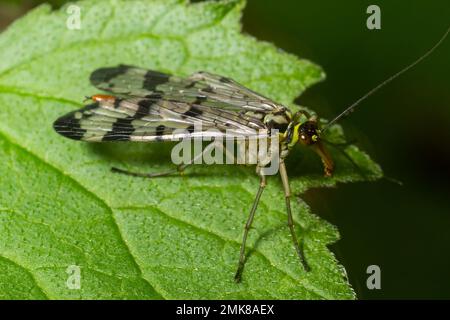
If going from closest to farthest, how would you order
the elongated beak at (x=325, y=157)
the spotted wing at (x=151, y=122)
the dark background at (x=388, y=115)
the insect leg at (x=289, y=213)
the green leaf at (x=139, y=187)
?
the green leaf at (x=139, y=187) < the insect leg at (x=289, y=213) < the spotted wing at (x=151, y=122) < the elongated beak at (x=325, y=157) < the dark background at (x=388, y=115)

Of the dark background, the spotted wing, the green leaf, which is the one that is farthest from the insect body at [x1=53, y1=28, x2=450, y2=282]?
the dark background

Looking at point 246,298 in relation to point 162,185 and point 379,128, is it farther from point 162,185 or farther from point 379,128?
point 379,128

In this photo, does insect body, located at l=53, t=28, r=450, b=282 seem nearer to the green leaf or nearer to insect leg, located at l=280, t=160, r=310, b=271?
insect leg, located at l=280, t=160, r=310, b=271

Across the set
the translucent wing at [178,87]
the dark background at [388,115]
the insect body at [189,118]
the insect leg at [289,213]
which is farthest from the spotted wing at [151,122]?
the dark background at [388,115]

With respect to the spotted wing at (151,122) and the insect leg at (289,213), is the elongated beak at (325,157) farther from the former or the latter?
the spotted wing at (151,122)

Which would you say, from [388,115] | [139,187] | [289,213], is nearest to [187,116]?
[139,187]

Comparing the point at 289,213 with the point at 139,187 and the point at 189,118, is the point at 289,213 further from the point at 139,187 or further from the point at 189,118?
the point at 139,187

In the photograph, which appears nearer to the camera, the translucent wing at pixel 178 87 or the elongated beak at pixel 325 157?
the elongated beak at pixel 325 157

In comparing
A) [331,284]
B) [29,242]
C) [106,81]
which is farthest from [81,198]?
[331,284]
